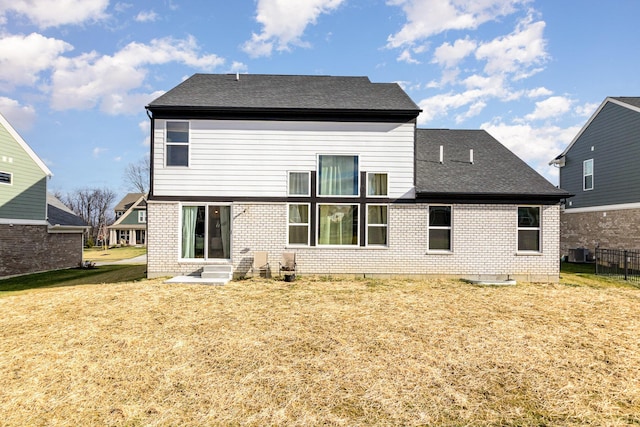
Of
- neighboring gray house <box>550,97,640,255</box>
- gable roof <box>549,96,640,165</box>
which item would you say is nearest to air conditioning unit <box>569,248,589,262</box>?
neighboring gray house <box>550,97,640,255</box>

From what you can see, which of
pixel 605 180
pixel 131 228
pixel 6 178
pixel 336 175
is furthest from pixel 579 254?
pixel 131 228

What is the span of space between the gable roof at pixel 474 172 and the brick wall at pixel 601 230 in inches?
345

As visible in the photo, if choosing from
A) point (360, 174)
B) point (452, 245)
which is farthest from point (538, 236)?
point (360, 174)

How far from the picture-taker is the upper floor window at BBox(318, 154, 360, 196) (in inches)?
475

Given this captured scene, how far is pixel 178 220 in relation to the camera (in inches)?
463

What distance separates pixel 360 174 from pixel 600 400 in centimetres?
896

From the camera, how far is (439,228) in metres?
12.0

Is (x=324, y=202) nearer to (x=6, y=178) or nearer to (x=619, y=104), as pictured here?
(x=6, y=178)

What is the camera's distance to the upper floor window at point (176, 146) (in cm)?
1184

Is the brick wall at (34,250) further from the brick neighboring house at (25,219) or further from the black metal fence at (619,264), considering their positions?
the black metal fence at (619,264)

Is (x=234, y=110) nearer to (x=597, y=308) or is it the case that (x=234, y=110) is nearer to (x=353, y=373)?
(x=353, y=373)

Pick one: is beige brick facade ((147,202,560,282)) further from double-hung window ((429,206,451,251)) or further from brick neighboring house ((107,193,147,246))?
brick neighboring house ((107,193,147,246))

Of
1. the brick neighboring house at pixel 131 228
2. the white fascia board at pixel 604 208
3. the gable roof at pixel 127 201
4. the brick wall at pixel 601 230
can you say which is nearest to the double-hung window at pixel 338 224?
the brick wall at pixel 601 230

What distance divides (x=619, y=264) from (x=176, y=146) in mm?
21852
